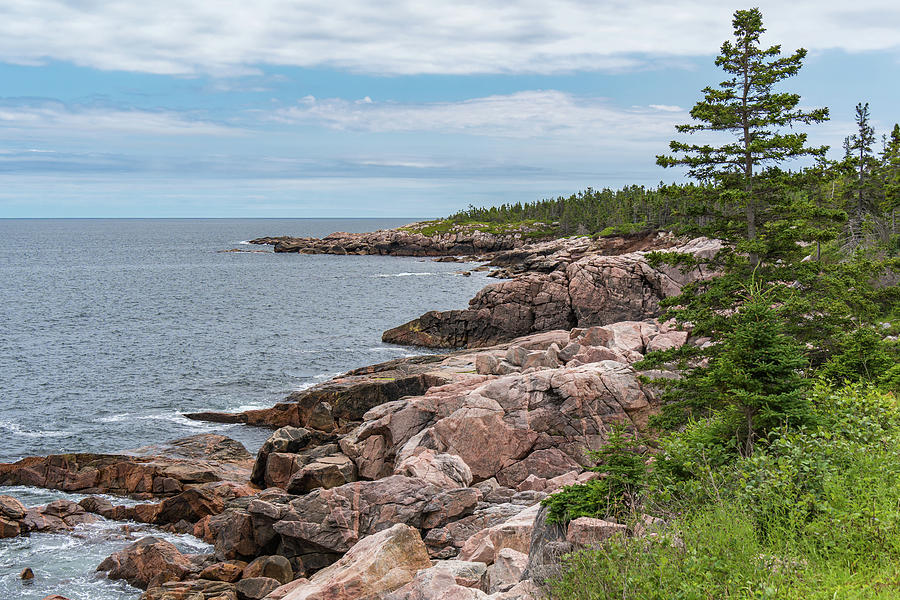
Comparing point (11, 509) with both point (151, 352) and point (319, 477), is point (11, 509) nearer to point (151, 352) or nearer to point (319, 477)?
point (319, 477)

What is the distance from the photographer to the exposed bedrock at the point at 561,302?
201 feet

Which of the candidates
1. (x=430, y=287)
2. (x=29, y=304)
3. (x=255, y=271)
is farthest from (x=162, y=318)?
(x=255, y=271)

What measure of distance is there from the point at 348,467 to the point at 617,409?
38.0 ft

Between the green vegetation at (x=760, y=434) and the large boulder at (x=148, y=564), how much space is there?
15.8 metres

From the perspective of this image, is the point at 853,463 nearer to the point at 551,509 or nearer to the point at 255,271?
the point at 551,509

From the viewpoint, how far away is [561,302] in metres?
63.0

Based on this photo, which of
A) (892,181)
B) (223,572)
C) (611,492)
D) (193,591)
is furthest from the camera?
(892,181)

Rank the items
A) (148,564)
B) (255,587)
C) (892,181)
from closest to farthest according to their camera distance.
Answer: (255,587), (148,564), (892,181)

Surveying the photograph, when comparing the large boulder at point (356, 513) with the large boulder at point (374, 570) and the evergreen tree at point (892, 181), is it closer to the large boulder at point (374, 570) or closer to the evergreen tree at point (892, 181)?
the large boulder at point (374, 570)

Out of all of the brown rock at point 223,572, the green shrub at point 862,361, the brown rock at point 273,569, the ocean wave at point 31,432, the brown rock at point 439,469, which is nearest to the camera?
the green shrub at point 862,361

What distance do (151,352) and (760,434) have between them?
61532 mm

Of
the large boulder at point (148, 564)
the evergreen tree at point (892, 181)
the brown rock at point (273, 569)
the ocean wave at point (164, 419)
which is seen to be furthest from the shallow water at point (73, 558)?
the evergreen tree at point (892, 181)

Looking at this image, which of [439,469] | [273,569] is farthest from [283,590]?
[439,469]

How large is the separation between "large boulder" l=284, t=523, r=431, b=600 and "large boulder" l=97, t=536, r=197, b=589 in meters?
8.23
